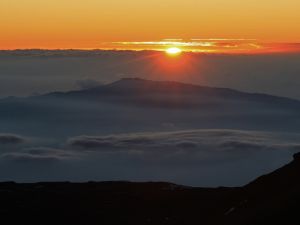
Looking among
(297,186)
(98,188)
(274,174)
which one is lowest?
(297,186)

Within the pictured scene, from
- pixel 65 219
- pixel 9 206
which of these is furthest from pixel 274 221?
pixel 9 206

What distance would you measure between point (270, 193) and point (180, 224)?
560 inches

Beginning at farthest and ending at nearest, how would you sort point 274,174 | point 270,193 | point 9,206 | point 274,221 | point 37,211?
point 9,206, point 37,211, point 274,174, point 270,193, point 274,221

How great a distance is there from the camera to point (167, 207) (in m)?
125

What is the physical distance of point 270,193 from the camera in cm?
9412

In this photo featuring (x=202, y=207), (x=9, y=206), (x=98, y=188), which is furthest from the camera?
(x=98, y=188)

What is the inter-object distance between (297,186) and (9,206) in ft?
272

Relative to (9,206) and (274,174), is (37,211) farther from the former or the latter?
(274,174)

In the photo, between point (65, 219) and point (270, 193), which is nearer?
point (270, 193)

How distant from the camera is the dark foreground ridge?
84.3 meters

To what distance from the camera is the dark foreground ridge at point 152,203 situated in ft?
277

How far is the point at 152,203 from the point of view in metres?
136

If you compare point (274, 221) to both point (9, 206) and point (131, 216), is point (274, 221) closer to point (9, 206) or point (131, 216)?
point (131, 216)

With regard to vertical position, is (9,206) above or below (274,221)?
above
